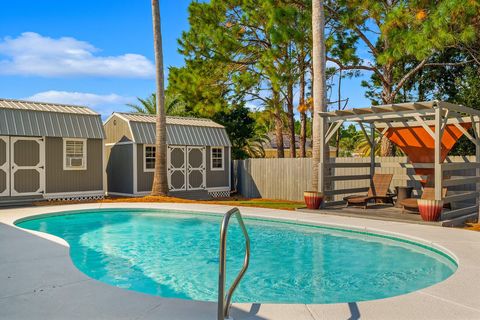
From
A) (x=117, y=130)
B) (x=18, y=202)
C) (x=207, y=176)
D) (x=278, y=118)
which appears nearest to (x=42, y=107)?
(x=117, y=130)

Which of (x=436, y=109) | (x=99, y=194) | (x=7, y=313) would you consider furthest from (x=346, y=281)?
(x=99, y=194)

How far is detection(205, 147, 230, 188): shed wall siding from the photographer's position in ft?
61.5

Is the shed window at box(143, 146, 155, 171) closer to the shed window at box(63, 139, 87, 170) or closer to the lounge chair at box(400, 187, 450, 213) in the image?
the shed window at box(63, 139, 87, 170)

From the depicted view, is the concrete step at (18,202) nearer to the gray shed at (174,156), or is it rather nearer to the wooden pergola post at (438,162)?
the gray shed at (174,156)

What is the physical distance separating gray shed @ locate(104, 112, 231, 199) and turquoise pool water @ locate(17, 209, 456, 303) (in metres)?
6.06

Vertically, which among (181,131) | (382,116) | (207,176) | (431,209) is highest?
(181,131)

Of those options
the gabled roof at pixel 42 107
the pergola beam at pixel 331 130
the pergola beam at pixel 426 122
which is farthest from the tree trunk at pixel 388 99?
the gabled roof at pixel 42 107

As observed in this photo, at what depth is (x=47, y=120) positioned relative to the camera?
48.3ft

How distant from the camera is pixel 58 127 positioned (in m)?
14.9

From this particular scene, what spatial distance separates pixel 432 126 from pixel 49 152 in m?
12.4

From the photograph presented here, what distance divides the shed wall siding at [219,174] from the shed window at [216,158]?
17 centimetres

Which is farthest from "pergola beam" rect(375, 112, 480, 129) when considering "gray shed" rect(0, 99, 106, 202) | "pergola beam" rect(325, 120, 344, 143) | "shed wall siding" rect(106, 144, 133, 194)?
"gray shed" rect(0, 99, 106, 202)

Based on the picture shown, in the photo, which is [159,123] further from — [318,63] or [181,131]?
[318,63]

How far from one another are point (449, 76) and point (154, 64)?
40.1ft
